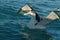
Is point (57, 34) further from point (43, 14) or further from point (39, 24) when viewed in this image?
point (43, 14)

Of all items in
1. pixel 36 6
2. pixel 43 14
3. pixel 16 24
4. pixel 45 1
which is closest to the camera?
pixel 16 24

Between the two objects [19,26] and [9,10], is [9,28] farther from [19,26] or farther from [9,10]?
[9,10]

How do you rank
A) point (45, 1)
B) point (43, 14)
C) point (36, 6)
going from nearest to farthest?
point (43, 14), point (36, 6), point (45, 1)

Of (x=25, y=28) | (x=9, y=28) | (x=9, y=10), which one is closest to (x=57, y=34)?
(x=25, y=28)

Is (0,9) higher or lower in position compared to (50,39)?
higher

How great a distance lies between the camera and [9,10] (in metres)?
26.2

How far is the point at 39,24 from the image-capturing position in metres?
20.3

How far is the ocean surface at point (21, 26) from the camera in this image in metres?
19.4

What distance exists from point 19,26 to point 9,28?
1.05 m

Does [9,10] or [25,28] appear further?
[9,10]

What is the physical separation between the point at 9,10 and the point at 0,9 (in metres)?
1.15

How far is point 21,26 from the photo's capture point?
21.5 meters

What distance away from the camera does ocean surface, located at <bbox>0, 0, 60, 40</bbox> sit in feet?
63.5

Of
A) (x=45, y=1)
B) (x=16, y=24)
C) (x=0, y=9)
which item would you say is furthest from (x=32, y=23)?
(x=45, y=1)
